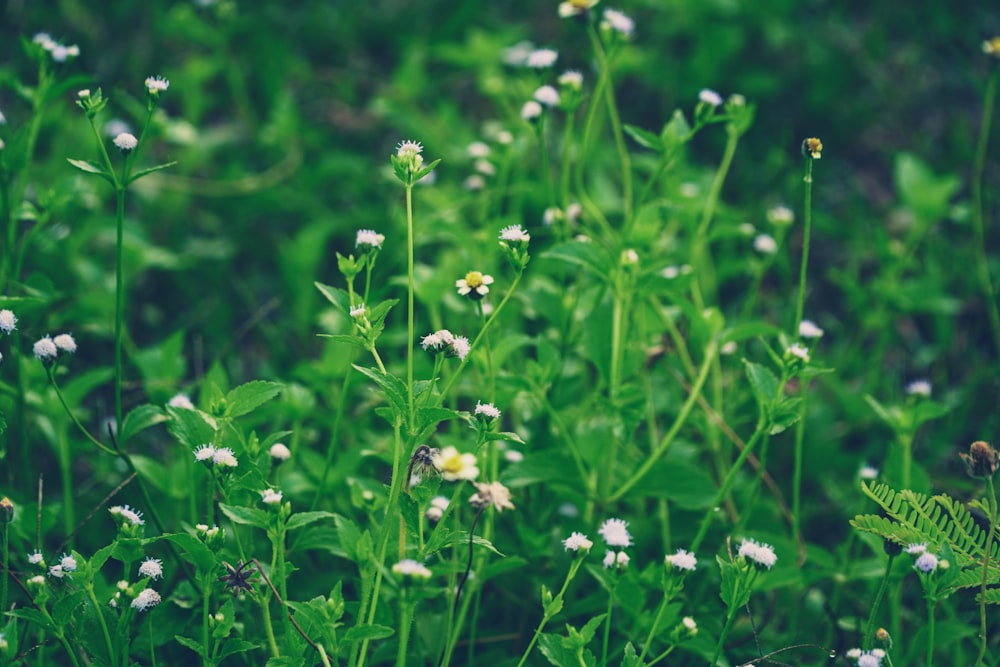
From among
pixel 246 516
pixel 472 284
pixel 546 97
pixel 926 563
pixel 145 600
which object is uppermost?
pixel 546 97

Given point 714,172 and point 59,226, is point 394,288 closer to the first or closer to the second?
point 59,226

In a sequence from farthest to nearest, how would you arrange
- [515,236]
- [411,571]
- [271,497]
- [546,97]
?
[546,97] < [515,236] < [271,497] < [411,571]

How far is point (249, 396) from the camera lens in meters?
1.71

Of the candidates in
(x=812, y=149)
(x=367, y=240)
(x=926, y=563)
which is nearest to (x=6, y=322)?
(x=367, y=240)

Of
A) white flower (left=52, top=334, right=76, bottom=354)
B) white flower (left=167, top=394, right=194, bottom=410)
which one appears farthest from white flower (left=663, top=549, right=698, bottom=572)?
white flower (left=52, top=334, right=76, bottom=354)

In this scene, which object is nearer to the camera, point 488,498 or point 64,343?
point 488,498

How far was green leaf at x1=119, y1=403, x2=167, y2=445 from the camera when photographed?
5.90 feet

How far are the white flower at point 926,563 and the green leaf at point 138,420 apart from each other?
54.5 inches

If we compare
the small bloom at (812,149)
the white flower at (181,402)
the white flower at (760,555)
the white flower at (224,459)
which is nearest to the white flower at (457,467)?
the white flower at (224,459)

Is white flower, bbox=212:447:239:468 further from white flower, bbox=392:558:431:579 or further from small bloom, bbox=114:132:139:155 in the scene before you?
small bloom, bbox=114:132:139:155

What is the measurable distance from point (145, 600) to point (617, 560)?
0.79 m

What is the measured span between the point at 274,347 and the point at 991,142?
261cm

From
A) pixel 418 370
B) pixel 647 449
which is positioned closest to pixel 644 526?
pixel 647 449

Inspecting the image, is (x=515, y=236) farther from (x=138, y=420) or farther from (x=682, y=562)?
(x=138, y=420)
